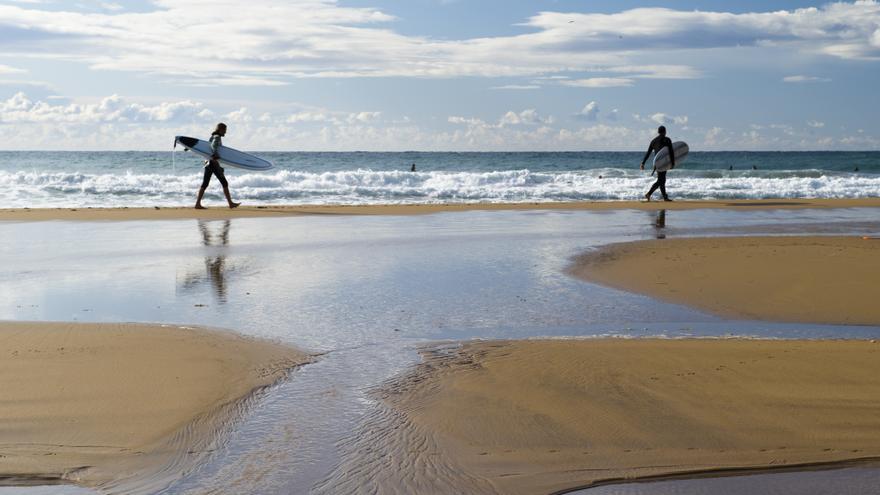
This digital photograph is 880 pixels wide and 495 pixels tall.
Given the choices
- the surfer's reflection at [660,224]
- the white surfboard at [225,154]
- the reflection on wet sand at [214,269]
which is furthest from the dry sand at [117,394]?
the white surfboard at [225,154]

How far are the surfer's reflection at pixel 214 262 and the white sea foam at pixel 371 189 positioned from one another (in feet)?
30.3

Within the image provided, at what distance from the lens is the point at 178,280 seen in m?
9.20

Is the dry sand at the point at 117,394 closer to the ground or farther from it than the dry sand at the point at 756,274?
closer to the ground

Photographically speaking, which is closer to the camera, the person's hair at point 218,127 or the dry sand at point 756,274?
the dry sand at point 756,274

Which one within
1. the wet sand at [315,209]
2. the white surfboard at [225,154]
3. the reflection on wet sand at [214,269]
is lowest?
the reflection on wet sand at [214,269]

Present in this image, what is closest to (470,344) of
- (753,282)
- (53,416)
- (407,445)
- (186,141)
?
(407,445)

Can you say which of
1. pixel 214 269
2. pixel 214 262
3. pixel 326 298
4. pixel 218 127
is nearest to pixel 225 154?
pixel 218 127

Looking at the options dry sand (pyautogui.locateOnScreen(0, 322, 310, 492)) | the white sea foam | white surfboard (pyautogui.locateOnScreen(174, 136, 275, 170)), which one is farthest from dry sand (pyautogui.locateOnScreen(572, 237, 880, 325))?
the white sea foam

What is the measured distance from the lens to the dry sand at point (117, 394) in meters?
3.87

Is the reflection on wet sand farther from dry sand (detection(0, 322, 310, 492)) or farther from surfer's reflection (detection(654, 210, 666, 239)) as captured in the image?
surfer's reflection (detection(654, 210, 666, 239))

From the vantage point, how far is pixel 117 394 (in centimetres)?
484

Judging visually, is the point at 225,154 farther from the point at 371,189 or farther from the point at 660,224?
the point at 660,224

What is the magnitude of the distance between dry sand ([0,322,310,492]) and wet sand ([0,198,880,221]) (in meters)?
11.4

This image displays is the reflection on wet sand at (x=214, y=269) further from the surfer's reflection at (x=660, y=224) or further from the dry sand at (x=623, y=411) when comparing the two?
the surfer's reflection at (x=660, y=224)
